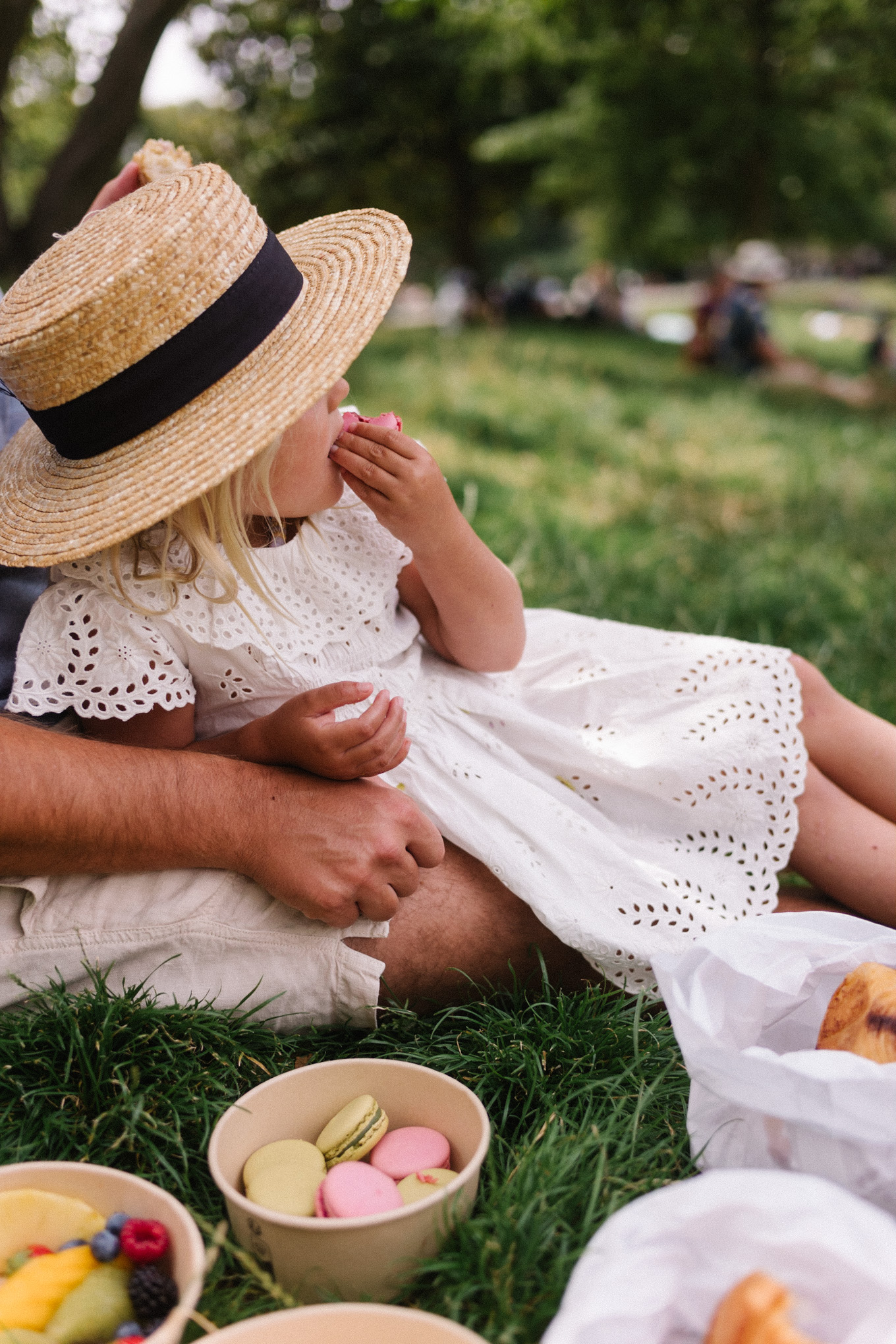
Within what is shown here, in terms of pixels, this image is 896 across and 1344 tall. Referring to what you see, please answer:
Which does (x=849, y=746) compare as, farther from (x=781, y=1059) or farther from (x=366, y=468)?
(x=366, y=468)

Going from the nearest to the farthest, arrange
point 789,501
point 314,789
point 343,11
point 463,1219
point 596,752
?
point 463,1219 → point 314,789 → point 596,752 → point 789,501 → point 343,11

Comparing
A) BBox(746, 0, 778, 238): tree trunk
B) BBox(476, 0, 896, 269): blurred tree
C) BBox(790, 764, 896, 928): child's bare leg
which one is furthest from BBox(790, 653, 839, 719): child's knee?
BBox(746, 0, 778, 238): tree trunk

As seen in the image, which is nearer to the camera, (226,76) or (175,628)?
(175,628)

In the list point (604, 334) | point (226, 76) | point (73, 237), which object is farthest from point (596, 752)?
point (226, 76)

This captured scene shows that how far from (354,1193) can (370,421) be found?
1.13m

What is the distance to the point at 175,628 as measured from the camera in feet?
5.38

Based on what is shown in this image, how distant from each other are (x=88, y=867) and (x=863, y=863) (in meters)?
1.38

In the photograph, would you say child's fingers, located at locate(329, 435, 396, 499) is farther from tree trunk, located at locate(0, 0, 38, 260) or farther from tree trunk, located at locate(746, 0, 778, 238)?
tree trunk, located at locate(746, 0, 778, 238)

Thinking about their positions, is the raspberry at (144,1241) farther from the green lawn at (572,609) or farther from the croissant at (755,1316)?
the croissant at (755,1316)

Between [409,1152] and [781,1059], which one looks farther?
[409,1152]

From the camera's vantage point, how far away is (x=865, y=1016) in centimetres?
131

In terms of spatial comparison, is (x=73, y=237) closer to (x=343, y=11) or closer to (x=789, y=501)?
(x=789, y=501)

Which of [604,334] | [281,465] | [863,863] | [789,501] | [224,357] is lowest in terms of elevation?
[604,334]

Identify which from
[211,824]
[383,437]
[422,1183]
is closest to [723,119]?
[383,437]
